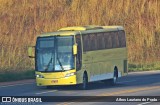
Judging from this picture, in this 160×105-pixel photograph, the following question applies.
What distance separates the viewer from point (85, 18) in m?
68.1

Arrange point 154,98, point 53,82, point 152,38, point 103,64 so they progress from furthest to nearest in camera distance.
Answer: point 152,38
point 103,64
point 53,82
point 154,98

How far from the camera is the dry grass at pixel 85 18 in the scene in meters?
64.8

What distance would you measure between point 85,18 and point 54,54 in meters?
37.5

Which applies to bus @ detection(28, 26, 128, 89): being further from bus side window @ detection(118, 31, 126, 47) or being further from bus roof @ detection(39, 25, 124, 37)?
bus side window @ detection(118, 31, 126, 47)

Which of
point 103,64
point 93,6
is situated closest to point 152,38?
point 93,6

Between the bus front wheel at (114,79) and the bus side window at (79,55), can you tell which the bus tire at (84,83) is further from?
the bus front wheel at (114,79)

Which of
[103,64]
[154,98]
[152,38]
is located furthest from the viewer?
[152,38]

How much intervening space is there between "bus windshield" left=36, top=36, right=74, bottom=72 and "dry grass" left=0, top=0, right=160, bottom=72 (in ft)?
103

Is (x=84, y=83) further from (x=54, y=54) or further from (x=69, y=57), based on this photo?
(x=54, y=54)

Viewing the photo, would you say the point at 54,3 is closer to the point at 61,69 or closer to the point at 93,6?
the point at 93,6

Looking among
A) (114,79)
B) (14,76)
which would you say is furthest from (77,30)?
(14,76)

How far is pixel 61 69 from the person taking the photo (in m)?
30.5

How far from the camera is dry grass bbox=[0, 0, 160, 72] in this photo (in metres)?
64.8

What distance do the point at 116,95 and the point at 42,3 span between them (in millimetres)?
44051
